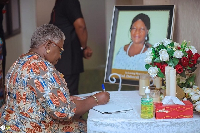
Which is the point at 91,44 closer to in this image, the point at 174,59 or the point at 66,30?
the point at 66,30

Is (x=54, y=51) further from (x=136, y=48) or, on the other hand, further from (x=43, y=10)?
(x=43, y=10)

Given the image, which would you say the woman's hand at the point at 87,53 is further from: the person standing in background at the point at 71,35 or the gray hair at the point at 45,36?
the gray hair at the point at 45,36

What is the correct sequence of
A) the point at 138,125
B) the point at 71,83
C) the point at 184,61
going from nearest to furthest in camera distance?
the point at 138,125, the point at 184,61, the point at 71,83

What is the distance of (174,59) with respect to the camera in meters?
2.65

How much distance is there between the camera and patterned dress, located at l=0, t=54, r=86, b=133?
8.15 ft

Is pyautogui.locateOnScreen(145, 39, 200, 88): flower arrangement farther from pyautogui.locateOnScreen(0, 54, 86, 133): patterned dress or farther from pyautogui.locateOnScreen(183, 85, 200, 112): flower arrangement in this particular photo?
pyautogui.locateOnScreen(0, 54, 86, 133): patterned dress

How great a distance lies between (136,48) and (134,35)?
5.4 inches

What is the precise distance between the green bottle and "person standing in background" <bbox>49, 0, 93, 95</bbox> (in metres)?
2.49

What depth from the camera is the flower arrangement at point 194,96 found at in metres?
2.44

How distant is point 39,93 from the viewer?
8.13 feet

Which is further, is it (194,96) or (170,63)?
(170,63)

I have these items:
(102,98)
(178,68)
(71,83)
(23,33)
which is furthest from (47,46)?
(23,33)

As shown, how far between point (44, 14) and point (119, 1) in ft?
3.60

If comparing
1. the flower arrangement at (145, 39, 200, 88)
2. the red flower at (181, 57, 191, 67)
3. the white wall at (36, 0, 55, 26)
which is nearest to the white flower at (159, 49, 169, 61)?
the flower arrangement at (145, 39, 200, 88)
